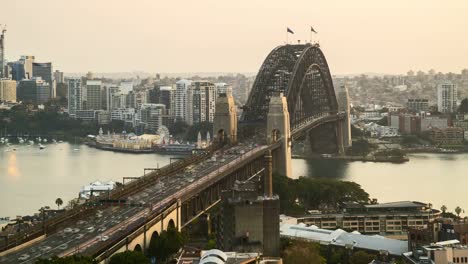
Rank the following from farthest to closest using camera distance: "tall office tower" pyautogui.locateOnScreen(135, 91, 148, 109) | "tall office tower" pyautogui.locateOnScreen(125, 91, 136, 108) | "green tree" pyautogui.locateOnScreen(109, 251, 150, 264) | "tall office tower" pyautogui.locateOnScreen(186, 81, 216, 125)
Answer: "tall office tower" pyautogui.locateOnScreen(125, 91, 136, 108)
"tall office tower" pyautogui.locateOnScreen(135, 91, 148, 109)
"tall office tower" pyautogui.locateOnScreen(186, 81, 216, 125)
"green tree" pyautogui.locateOnScreen(109, 251, 150, 264)

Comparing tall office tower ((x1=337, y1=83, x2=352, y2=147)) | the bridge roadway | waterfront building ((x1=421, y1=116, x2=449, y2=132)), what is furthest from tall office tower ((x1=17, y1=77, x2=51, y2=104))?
the bridge roadway

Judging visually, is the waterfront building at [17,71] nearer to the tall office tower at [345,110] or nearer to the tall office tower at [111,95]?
the tall office tower at [111,95]

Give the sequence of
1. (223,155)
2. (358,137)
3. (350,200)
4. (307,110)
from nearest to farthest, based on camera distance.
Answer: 1. (350,200)
2. (223,155)
3. (307,110)
4. (358,137)

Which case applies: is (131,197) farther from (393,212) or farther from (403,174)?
(403,174)

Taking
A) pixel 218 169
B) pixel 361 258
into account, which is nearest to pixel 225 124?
pixel 218 169

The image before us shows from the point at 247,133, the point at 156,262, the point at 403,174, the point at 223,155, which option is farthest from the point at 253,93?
the point at 156,262

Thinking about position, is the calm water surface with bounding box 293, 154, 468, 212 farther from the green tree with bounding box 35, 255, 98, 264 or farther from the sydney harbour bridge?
the green tree with bounding box 35, 255, 98, 264

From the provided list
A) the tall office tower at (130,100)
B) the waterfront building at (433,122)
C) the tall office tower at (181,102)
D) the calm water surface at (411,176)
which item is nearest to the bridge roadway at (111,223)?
the calm water surface at (411,176)
